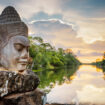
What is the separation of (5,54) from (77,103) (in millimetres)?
4738

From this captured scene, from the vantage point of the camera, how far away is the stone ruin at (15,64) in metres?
3.13

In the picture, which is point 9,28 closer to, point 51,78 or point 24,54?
point 24,54

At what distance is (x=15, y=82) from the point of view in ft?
10.4

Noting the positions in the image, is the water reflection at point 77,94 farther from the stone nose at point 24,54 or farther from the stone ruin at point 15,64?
the stone nose at point 24,54

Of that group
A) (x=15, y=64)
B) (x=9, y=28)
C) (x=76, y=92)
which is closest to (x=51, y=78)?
(x=76, y=92)

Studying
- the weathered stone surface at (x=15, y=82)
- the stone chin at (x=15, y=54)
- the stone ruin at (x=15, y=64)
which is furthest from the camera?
the stone chin at (x=15, y=54)

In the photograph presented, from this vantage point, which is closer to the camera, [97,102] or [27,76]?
[27,76]

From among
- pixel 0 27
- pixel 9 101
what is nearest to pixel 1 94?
pixel 9 101

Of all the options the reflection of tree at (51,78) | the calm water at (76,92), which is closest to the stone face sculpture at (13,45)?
the calm water at (76,92)

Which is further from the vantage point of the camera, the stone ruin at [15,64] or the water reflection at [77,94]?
the water reflection at [77,94]

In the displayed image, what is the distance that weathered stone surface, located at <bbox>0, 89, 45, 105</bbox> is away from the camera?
311cm

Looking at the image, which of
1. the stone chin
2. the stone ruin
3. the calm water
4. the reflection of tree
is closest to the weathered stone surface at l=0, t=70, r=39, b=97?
the stone ruin

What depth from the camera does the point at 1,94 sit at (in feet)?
9.83

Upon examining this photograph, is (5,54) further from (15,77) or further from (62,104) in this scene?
(62,104)
